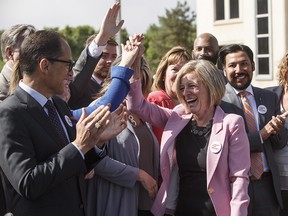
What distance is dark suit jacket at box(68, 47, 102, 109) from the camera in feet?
→ 15.6

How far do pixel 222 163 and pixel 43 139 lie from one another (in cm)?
148

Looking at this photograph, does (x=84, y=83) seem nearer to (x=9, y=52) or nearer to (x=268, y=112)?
(x=9, y=52)

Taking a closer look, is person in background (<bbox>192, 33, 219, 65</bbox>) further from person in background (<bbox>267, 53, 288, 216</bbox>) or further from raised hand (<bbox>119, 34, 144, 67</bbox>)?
raised hand (<bbox>119, 34, 144, 67</bbox>)

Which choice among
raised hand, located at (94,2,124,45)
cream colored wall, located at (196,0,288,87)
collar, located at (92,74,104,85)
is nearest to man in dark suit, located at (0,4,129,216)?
raised hand, located at (94,2,124,45)

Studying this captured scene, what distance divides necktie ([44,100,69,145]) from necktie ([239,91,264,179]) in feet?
6.71

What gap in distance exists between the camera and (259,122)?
5227 mm

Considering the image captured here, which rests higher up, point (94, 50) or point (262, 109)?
point (94, 50)

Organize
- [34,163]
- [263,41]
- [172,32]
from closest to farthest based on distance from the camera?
[34,163] < [263,41] < [172,32]

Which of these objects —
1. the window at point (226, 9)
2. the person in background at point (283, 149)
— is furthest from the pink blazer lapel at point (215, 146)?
the window at point (226, 9)

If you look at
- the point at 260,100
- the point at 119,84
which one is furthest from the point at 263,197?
the point at 119,84

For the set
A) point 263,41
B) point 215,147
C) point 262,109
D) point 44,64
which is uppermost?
point 44,64

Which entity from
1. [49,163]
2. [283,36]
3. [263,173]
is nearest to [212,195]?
[263,173]

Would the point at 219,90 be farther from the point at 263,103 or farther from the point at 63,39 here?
the point at 63,39

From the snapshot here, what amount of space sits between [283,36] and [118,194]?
24.8 meters
